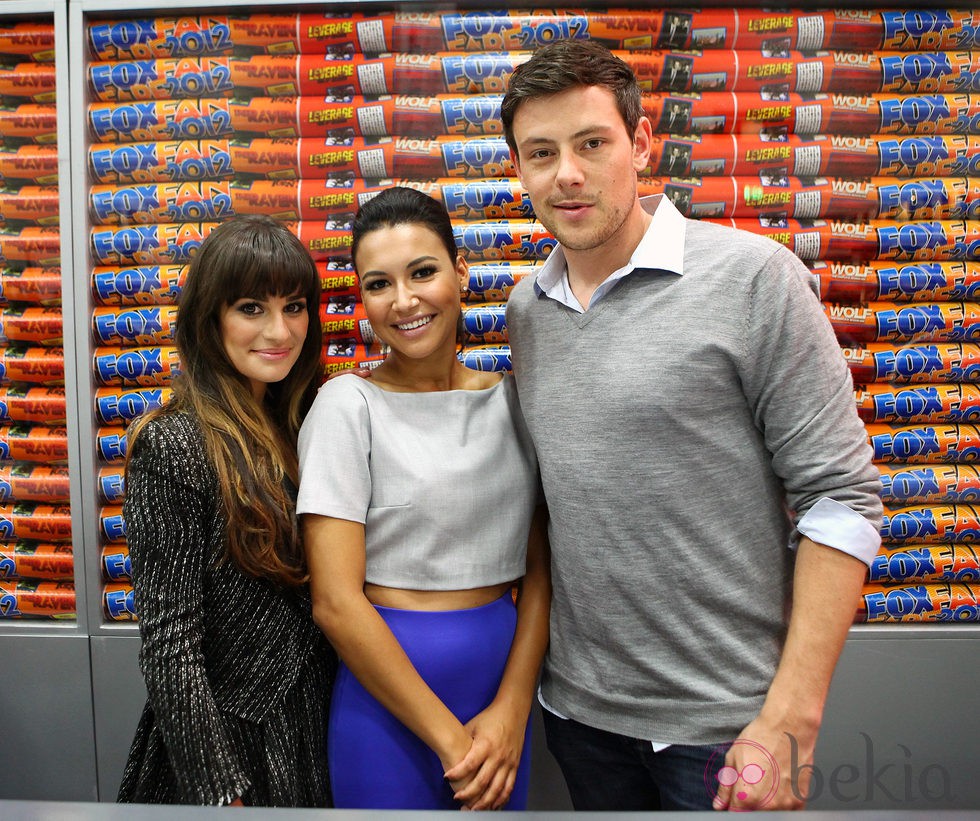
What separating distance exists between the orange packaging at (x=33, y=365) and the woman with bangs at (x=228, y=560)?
3.02 ft

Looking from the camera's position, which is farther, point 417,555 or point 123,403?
point 123,403

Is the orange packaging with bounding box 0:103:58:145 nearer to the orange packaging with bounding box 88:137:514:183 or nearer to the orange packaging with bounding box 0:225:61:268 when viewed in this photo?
the orange packaging with bounding box 88:137:514:183

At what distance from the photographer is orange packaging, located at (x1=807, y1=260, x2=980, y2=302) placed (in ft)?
6.47

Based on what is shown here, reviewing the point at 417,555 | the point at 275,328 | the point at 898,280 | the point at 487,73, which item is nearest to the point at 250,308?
the point at 275,328

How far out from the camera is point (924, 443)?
1958 mm

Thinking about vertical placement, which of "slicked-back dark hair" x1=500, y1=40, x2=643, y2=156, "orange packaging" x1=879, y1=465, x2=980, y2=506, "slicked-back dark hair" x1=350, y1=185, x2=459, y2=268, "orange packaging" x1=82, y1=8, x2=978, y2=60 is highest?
"orange packaging" x1=82, y1=8, x2=978, y2=60

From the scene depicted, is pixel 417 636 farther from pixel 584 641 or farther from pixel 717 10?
pixel 717 10

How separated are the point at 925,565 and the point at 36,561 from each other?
2.64 meters

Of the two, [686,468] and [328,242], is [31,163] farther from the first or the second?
[686,468]

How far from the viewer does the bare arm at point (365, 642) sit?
1.27 meters

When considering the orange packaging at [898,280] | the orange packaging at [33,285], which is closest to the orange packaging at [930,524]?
the orange packaging at [898,280]

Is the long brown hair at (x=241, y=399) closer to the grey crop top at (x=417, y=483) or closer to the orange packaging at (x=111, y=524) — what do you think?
the grey crop top at (x=417, y=483)

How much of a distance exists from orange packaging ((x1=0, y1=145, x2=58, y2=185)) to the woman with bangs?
42.1 inches

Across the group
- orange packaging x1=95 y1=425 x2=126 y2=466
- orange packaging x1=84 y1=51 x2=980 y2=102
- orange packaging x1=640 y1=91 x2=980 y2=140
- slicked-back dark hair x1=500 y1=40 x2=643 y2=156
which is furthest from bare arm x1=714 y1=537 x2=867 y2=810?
orange packaging x1=95 y1=425 x2=126 y2=466
